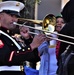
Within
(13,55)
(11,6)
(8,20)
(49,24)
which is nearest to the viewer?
(13,55)

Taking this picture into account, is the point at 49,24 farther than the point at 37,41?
Yes

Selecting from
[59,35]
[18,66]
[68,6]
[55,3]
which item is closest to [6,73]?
[18,66]

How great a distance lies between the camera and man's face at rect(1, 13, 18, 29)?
3748 mm

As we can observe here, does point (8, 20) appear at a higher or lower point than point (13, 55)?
higher

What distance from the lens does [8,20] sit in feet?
12.3

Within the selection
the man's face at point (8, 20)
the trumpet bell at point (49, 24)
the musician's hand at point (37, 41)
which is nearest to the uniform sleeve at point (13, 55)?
the musician's hand at point (37, 41)

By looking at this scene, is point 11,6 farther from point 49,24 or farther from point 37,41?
point 49,24

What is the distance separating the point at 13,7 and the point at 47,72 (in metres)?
1.29

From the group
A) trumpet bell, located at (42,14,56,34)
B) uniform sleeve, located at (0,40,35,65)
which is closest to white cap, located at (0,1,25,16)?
uniform sleeve, located at (0,40,35,65)

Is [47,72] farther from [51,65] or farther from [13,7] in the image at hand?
[13,7]

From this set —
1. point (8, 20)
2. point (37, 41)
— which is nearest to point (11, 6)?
point (8, 20)

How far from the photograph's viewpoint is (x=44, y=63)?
15.7 feet

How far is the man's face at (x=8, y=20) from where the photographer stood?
375 centimetres

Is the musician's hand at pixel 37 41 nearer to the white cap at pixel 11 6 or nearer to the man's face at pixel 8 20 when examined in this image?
the man's face at pixel 8 20
